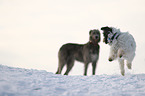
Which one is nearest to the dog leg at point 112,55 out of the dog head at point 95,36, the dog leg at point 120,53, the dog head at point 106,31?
the dog leg at point 120,53

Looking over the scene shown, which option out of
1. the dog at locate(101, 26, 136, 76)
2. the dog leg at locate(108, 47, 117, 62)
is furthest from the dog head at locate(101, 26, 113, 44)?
the dog leg at locate(108, 47, 117, 62)

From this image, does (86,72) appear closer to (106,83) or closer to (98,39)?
(98,39)

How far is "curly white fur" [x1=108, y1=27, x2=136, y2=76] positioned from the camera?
779 centimetres

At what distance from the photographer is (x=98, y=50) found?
8594 mm

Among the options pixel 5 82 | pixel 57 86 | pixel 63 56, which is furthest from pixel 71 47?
pixel 5 82

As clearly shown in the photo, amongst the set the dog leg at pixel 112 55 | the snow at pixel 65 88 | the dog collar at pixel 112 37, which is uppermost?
the dog collar at pixel 112 37

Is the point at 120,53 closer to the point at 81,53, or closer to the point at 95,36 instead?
the point at 95,36

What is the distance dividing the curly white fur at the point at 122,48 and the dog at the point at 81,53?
0.70 meters

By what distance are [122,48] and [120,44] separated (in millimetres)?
200

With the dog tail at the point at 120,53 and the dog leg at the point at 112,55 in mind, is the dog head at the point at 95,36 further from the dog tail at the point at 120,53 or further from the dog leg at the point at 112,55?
the dog tail at the point at 120,53

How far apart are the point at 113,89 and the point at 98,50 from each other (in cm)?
341

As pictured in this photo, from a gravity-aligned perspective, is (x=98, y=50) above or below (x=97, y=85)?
above

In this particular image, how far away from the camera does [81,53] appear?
920 centimetres

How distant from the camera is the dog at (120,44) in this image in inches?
307
